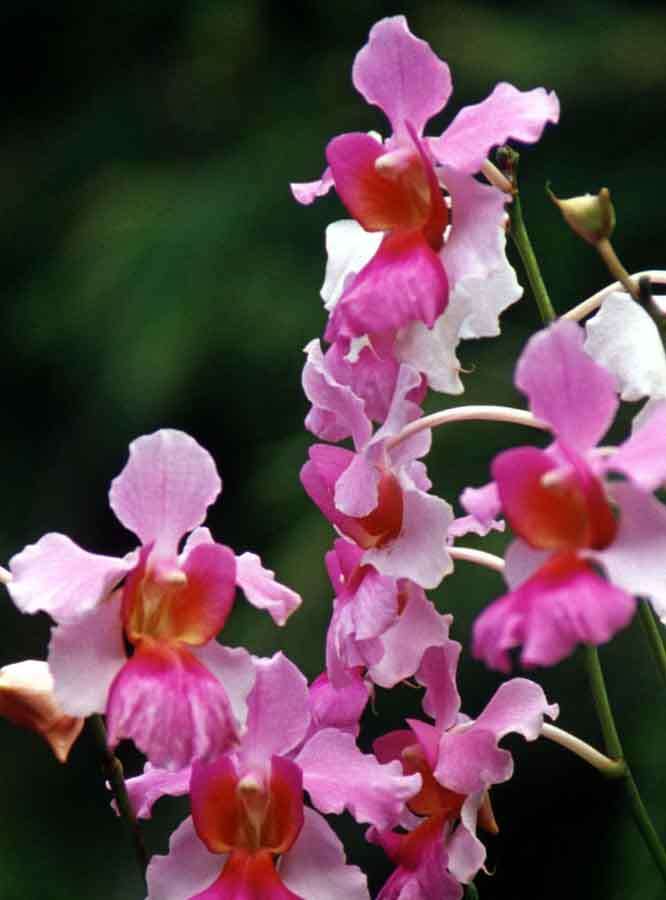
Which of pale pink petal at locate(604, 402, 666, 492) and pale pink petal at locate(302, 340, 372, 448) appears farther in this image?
pale pink petal at locate(302, 340, 372, 448)

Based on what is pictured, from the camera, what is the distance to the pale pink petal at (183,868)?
0.62m

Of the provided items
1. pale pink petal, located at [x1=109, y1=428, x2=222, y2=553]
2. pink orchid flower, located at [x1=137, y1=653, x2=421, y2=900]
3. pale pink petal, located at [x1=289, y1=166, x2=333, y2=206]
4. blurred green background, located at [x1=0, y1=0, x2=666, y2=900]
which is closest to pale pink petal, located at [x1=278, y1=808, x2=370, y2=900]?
pink orchid flower, located at [x1=137, y1=653, x2=421, y2=900]

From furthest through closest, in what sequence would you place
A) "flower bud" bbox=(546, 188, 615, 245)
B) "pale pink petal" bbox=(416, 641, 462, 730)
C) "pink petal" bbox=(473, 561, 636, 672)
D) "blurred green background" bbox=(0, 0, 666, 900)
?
"blurred green background" bbox=(0, 0, 666, 900), "pale pink petal" bbox=(416, 641, 462, 730), "flower bud" bbox=(546, 188, 615, 245), "pink petal" bbox=(473, 561, 636, 672)

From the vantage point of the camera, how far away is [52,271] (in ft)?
6.03

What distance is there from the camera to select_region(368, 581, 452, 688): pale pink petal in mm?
632

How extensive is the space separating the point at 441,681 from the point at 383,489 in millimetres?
75

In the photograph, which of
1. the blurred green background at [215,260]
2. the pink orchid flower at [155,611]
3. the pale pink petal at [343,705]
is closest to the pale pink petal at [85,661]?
the pink orchid flower at [155,611]

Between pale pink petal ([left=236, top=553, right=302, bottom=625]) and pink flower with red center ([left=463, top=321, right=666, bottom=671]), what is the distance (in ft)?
0.36

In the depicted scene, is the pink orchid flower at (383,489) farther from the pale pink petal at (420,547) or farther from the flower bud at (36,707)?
the flower bud at (36,707)

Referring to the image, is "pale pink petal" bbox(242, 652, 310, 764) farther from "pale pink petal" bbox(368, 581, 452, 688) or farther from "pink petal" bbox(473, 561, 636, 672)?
"pink petal" bbox(473, 561, 636, 672)

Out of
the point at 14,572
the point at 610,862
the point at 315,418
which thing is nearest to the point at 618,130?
the point at 610,862

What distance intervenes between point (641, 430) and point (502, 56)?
130cm

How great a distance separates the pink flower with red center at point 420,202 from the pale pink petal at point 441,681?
3.6 inches

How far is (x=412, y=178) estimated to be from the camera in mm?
610
